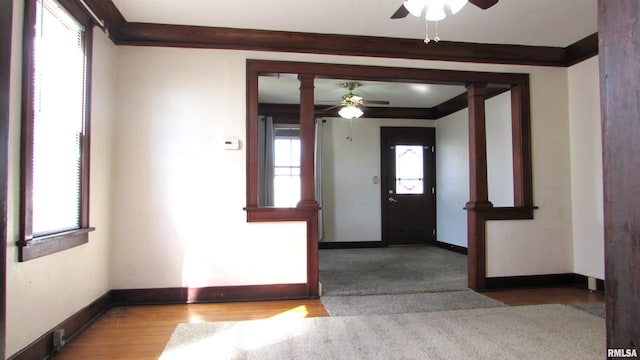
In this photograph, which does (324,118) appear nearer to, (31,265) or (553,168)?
(553,168)

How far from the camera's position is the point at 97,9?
2.87m

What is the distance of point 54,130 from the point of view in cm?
243

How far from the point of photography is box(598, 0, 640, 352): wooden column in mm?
718

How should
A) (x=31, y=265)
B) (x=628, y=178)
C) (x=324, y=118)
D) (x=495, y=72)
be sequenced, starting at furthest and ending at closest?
(x=324, y=118), (x=495, y=72), (x=31, y=265), (x=628, y=178)

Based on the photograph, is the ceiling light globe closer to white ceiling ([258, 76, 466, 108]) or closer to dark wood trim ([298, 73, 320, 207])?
dark wood trim ([298, 73, 320, 207])

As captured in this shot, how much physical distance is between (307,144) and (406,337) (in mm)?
1935

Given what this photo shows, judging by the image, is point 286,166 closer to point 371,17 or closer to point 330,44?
point 330,44

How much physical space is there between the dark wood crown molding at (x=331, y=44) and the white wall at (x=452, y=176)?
6.45 ft

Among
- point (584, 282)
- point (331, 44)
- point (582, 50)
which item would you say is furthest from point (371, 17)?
point (584, 282)

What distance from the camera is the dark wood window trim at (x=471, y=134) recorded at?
354 centimetres

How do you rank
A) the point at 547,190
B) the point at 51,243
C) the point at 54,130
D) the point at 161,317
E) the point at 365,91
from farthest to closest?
the point at 365,91 < the point at 547,190 < the point at 161,317 < the point at 54,130 < the point at 51,243

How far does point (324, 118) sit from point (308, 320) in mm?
4371

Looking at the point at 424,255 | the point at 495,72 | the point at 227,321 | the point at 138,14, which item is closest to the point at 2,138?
the point at 227,321

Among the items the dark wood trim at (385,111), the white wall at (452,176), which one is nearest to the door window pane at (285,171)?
the dark wood trim at (385,111)
